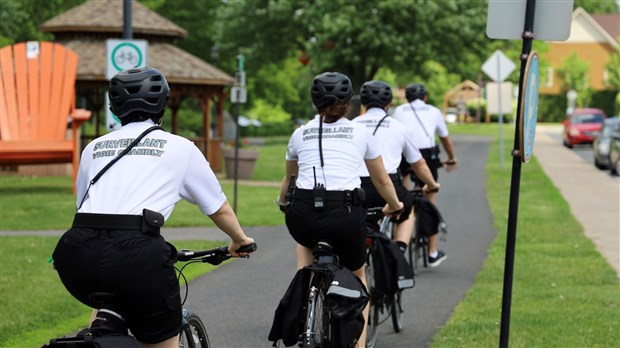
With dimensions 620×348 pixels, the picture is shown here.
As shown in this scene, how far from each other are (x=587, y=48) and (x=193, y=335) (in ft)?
369

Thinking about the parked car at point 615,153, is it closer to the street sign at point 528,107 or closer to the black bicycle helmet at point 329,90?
the street sign at point 528,107

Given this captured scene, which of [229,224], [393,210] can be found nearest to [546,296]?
[393,210]

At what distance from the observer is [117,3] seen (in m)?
33.9

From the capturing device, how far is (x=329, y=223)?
684 centimetres

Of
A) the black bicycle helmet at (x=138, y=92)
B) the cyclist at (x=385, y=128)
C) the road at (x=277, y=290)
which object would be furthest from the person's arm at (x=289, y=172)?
the black bicycle helmet at (x=138, y=92)

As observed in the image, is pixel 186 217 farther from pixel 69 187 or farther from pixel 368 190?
pixel 368 190

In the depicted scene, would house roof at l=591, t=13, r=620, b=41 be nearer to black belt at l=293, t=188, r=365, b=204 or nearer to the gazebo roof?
the gazebo roof

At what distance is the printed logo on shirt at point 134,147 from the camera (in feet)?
15.5

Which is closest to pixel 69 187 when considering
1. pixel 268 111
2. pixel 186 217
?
pixel 186 217

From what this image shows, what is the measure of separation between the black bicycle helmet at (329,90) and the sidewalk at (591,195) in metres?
7.09

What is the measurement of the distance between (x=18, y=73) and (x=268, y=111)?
172 feet

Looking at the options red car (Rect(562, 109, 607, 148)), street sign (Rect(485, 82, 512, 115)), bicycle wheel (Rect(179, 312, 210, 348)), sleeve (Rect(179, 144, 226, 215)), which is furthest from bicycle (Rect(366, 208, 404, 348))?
red car (Rect(562, 109, 607, 148))

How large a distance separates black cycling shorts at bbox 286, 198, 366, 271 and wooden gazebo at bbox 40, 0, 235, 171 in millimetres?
23706

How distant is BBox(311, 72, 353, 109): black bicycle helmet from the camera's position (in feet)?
23.0
